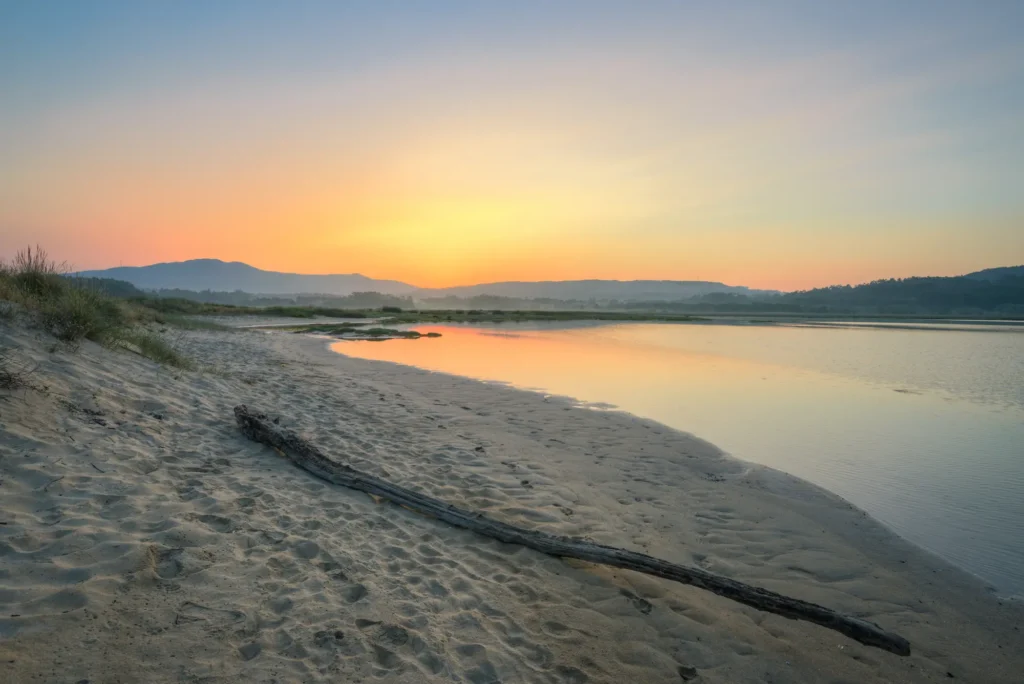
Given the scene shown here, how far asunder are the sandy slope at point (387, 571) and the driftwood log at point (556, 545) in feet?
0.53

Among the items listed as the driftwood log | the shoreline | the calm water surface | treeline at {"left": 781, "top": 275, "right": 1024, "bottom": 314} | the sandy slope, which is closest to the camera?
the sandy slope

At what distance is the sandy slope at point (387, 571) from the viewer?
325cm

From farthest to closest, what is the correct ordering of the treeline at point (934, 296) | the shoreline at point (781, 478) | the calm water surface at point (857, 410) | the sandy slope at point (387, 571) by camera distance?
the treeline at point (934, 296), the calm water surface at point (857, 410), the shoreline at point (781, 478), the sandy slope at point (387, 571)

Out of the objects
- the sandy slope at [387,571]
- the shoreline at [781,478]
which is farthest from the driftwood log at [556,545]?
the shoreline at [781,478]

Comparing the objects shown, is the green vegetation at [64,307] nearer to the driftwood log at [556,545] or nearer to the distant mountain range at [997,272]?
the driftwood log at [556,545]

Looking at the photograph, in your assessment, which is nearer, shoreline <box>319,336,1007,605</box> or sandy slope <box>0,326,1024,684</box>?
sandy slope <box>0,326,1024,684</box>

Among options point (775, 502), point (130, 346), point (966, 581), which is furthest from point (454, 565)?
point (130, 346)

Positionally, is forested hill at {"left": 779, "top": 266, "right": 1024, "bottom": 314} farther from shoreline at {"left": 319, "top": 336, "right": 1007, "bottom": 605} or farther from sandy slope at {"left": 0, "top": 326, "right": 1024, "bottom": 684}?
sandy slope at {"left": 0, "top": 326, "right": 1024, "bottom": 684}

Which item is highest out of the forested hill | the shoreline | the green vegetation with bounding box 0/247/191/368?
the forested hill

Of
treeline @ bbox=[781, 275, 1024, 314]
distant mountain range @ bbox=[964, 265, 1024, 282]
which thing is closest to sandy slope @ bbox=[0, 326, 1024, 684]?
treeline @ bbox=[781, 275, 1024, 314]

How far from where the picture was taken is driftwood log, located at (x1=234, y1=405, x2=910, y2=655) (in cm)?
397

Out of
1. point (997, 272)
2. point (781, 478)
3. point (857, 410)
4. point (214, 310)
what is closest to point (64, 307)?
point (781, 478)

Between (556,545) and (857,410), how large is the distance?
11848mm

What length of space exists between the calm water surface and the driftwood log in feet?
8.34
